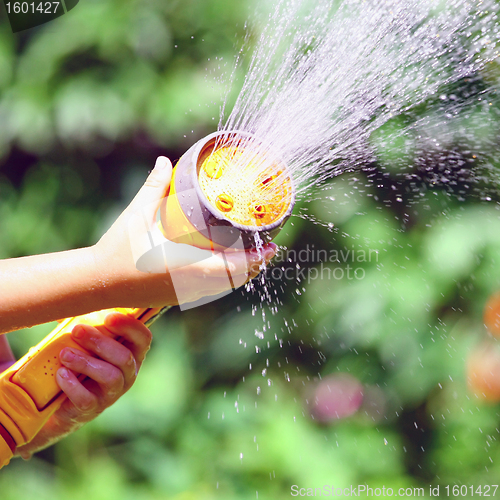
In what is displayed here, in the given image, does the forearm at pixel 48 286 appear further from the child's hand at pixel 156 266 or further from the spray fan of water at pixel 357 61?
the spray fan of water at pixel 357 61

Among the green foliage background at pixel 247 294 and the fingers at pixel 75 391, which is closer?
the fingers at pixel 75 391

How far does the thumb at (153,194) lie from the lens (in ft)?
→ 2.08

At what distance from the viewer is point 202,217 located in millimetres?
589

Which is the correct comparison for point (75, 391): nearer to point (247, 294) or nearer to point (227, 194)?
point (227, 194)

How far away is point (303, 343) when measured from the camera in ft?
4.57

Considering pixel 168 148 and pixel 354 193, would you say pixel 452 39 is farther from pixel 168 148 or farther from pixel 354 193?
pixel 168 148

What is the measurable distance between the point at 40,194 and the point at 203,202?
106 centimetres

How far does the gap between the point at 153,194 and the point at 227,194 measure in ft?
0.31

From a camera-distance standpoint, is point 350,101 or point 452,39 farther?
point 452,39

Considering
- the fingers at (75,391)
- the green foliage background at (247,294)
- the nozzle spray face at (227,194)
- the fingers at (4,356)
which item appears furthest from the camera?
the green foliage background at (247,294)

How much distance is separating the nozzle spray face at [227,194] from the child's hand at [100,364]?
0.20 meters

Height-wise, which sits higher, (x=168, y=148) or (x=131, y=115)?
(x=131, y=115)

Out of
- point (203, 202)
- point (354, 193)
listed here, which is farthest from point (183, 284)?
point (354, 193)

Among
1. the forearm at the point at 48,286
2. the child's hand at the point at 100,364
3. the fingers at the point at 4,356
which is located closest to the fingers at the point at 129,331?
the child's hand at the point at 100,364
